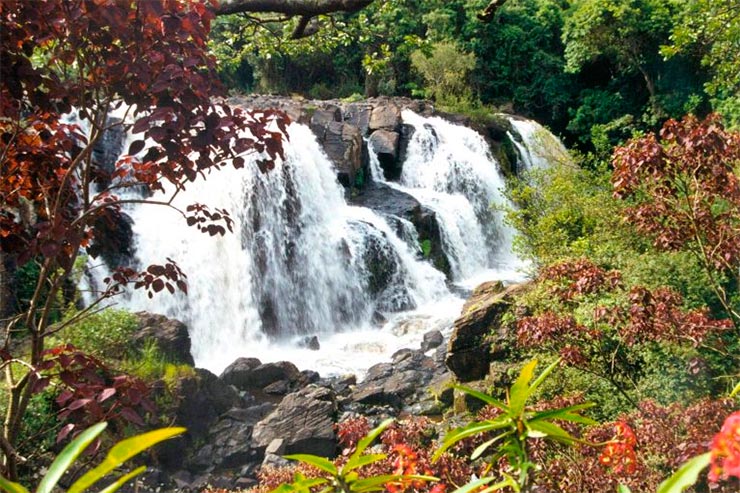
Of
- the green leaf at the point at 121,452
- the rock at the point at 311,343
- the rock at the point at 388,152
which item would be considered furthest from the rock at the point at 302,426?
the rock at the point at 388,152

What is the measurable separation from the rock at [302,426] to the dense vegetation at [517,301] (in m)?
1.24

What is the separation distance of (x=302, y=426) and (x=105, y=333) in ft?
8.88

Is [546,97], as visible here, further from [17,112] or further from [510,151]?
[17,112]

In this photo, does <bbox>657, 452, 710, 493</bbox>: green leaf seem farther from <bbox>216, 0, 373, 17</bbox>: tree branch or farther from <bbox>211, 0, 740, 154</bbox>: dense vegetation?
<bbox>211, 0, 740, 154</bbox>: dense vegetation

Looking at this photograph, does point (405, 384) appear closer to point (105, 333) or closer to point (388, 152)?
point (105, 333)

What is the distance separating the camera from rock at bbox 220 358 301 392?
932 centimetres

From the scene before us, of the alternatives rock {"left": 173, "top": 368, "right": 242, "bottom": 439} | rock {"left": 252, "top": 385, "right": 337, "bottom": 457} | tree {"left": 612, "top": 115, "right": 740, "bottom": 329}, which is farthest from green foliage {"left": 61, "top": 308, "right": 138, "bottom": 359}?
tree {"left": 612, "top": 115, "right": 740, "bottom": 329}

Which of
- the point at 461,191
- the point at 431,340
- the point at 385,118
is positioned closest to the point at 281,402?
the point at 431,340

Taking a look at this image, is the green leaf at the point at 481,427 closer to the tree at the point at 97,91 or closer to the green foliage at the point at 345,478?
the green foliage at the point at 345,478

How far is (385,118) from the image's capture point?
1830cm

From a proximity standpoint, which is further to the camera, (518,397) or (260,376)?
(260,376)

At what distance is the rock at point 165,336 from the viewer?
8.27 m

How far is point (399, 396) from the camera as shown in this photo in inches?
353

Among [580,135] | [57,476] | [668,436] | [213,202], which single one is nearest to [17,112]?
[57,476]
